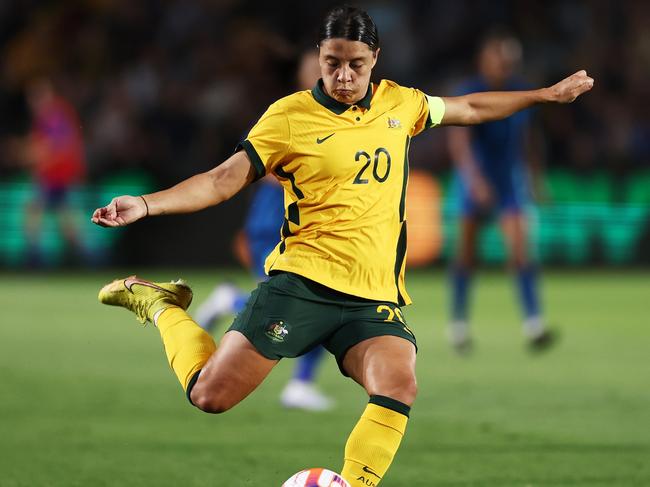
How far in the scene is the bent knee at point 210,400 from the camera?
4.82 metres

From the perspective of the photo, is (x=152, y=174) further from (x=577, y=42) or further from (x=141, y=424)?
(x=141, y=424)

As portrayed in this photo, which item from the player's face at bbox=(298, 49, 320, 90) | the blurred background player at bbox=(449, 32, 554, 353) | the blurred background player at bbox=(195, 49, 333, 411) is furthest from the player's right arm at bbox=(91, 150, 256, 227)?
the blurred background player at bbox=(449, 32, 554, 353)

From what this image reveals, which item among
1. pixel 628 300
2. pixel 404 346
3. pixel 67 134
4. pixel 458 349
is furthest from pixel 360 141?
pixel 67 134

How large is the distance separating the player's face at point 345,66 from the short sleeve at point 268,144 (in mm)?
219

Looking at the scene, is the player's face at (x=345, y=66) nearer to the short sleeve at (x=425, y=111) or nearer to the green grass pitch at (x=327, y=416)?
the short sleeve at (x=425, y=111)

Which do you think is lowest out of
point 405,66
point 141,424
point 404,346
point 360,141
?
point 141,424

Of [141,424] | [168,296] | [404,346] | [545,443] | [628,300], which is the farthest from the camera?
[628,300]

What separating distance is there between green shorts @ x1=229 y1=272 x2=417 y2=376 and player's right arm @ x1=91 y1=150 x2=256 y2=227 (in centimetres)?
46

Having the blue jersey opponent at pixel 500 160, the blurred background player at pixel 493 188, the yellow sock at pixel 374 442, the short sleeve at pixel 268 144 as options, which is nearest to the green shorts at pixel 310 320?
the yellow sock at pixel 374 442

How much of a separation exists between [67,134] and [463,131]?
8535 mm

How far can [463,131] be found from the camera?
1024cm

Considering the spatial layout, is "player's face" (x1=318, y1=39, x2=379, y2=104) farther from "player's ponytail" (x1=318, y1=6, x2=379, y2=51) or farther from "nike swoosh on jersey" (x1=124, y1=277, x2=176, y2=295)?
"nike swoosh on jersey" (x1=124, y1=277, x2=176, y2=295)

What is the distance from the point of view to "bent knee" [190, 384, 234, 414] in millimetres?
4816

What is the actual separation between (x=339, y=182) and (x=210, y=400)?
924 millimetres
